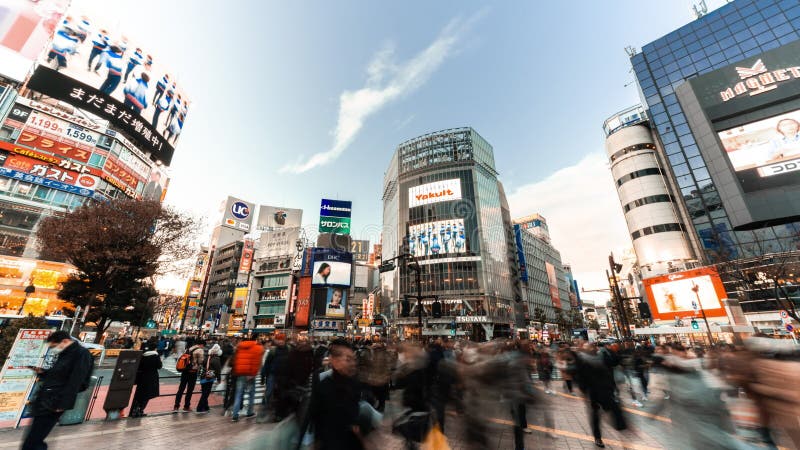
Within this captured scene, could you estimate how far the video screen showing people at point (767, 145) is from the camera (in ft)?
96.4

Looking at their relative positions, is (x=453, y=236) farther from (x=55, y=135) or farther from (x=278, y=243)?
(x=55, y=135)

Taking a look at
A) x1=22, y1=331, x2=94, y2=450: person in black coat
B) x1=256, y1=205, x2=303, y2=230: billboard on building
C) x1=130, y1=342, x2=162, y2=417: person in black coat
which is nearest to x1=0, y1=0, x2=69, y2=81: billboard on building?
x1=130, y1=342, x2=162, y2=417: person in black coat

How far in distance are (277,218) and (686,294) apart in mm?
86051

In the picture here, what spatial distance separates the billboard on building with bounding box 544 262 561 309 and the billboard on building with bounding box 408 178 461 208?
52.8m

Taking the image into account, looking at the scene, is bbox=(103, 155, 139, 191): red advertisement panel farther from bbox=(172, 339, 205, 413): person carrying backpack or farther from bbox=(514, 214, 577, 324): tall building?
bbox=(514, 214, 577, 324): tall building

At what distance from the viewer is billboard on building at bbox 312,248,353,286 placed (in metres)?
64.8

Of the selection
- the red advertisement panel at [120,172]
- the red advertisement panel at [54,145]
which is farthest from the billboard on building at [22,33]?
the red advertisement panel at [120,172]

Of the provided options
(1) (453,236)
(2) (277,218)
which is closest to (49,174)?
(2) (277,218)

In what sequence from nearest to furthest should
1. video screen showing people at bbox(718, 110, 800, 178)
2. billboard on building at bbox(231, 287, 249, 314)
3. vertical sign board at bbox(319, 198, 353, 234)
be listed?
video screen showing people at bbox(718, 110, 800, 178)
vertical sign board at bbox(319, 198, 353, 234)
billboard on building at bbox(231, 287, 249, 314)

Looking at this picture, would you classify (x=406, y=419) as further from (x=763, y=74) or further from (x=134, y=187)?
(x=134, y=187)

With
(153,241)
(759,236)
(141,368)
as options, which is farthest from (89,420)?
(759,236)

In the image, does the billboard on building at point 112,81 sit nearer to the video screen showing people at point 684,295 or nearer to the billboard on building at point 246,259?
the billboard on building at point 246,259

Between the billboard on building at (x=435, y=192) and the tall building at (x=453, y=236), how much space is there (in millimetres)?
109

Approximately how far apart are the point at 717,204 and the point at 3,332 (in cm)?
6322
